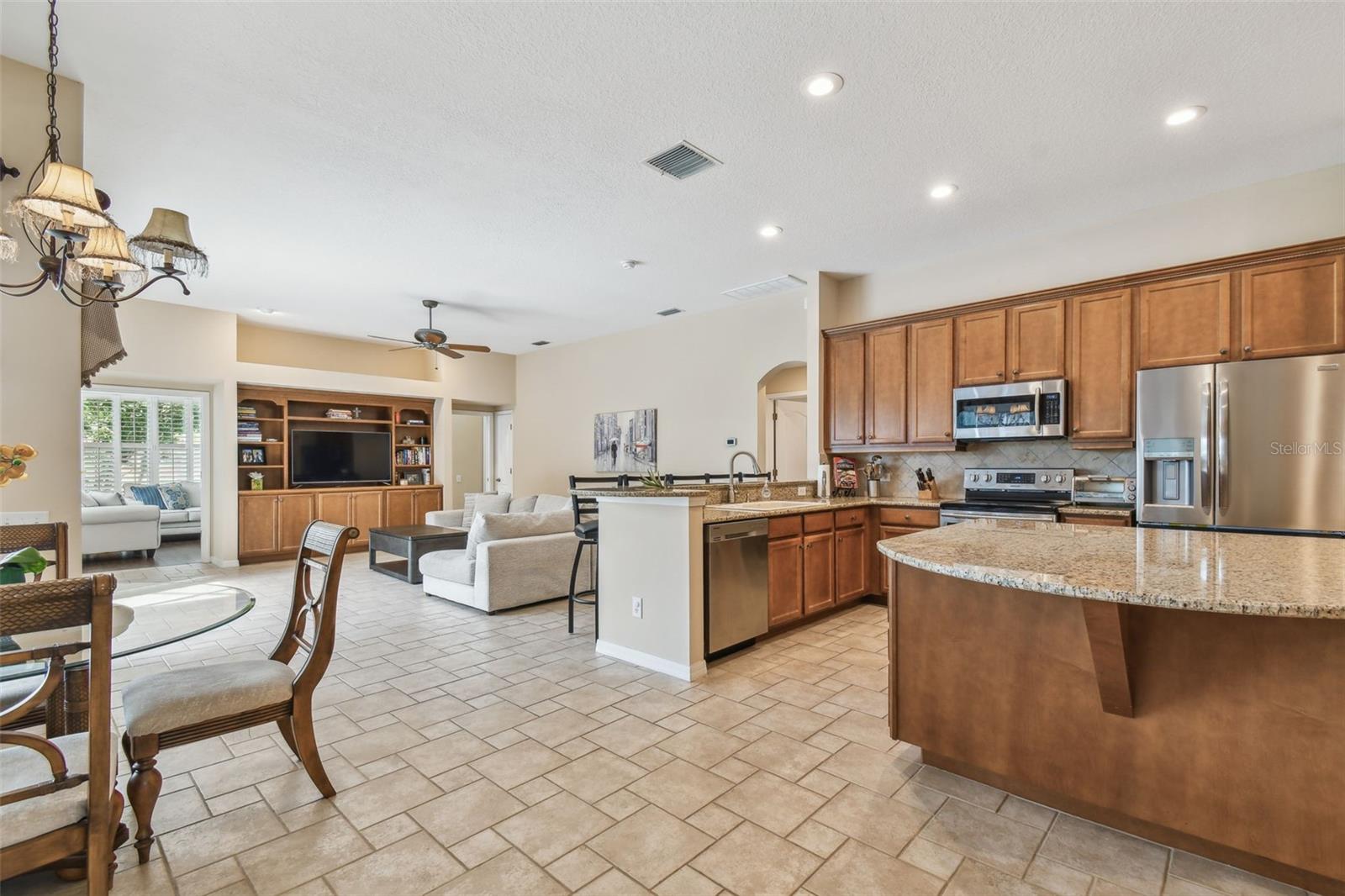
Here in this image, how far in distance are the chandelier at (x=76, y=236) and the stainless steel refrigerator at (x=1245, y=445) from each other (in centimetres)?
513

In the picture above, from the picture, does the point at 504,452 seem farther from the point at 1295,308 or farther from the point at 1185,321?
the point at 1295,308

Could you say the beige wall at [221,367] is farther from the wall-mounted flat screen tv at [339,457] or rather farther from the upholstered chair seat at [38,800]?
the upholstered chair seat at [38,800]

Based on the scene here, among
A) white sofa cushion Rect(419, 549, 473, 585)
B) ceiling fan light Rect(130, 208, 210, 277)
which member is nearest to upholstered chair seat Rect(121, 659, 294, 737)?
ceiling fan light Rect(130, 208, 210, 277)

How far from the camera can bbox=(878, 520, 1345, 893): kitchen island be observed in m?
1.63

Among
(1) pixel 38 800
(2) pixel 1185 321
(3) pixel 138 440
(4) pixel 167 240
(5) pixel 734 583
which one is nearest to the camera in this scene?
(1) pixel 38 800

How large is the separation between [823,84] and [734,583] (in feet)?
8.82

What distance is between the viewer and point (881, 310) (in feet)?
18.1

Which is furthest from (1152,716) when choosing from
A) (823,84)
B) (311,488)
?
(311,488)

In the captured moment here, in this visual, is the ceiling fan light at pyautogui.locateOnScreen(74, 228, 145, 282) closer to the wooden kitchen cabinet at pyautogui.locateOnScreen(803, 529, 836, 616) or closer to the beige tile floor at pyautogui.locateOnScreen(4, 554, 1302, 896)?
the beige tile floor at pyautogui.locateOnScreen(4, 554, 1302, 896)

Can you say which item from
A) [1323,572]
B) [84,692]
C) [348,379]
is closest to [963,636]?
[1323,572]

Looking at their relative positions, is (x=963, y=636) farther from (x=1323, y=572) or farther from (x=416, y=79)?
(x=416, y=79)

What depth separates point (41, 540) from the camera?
2.32 metres

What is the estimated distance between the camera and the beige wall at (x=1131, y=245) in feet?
11.8

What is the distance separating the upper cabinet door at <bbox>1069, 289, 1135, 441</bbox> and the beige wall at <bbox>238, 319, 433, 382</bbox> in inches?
309
